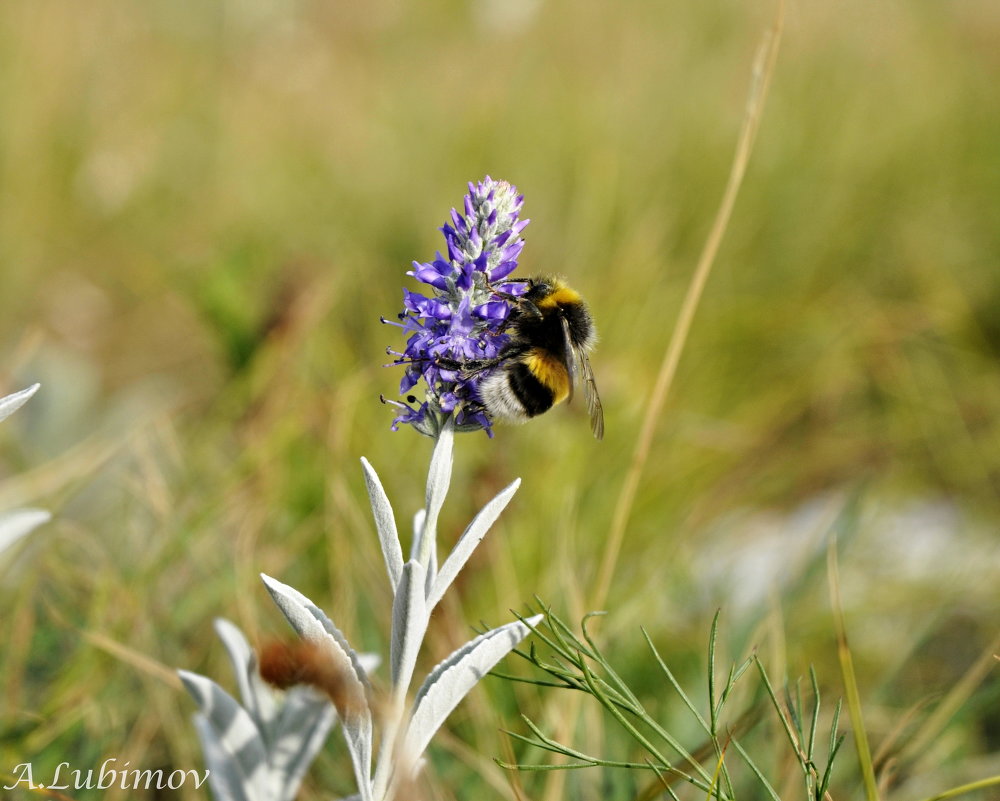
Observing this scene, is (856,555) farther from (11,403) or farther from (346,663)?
(11,403)

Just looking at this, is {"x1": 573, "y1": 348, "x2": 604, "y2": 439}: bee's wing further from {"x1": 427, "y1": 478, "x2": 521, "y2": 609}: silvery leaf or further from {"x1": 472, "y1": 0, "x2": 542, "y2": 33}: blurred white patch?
{"x1": 472, "y1": 0, "x2": 542, "y2": 33}: blurred white patch

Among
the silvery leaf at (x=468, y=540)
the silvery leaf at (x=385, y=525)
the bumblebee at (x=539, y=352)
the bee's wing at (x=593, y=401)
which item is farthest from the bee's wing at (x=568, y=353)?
the silvery leaf at (x=385, y=525)

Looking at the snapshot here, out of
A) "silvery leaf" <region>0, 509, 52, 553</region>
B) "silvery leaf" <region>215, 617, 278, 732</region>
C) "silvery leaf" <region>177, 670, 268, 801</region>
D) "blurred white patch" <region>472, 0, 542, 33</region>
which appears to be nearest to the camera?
"silvery leaf" <region>0, 509, 52, 553</region>

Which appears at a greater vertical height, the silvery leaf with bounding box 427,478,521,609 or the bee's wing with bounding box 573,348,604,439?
the bee's wing with bounding box 573,348,604,439

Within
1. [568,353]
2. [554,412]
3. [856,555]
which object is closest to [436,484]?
[568,353]

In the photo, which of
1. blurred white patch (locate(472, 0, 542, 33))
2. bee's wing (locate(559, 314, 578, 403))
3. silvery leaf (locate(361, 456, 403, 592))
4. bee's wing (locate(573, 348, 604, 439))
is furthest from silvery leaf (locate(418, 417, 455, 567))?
blurred white patch (locate(472, 0, 542, 33))

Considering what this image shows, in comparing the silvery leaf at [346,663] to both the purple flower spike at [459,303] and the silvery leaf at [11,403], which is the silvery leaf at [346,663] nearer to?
the purple flower spike at [459,303]
